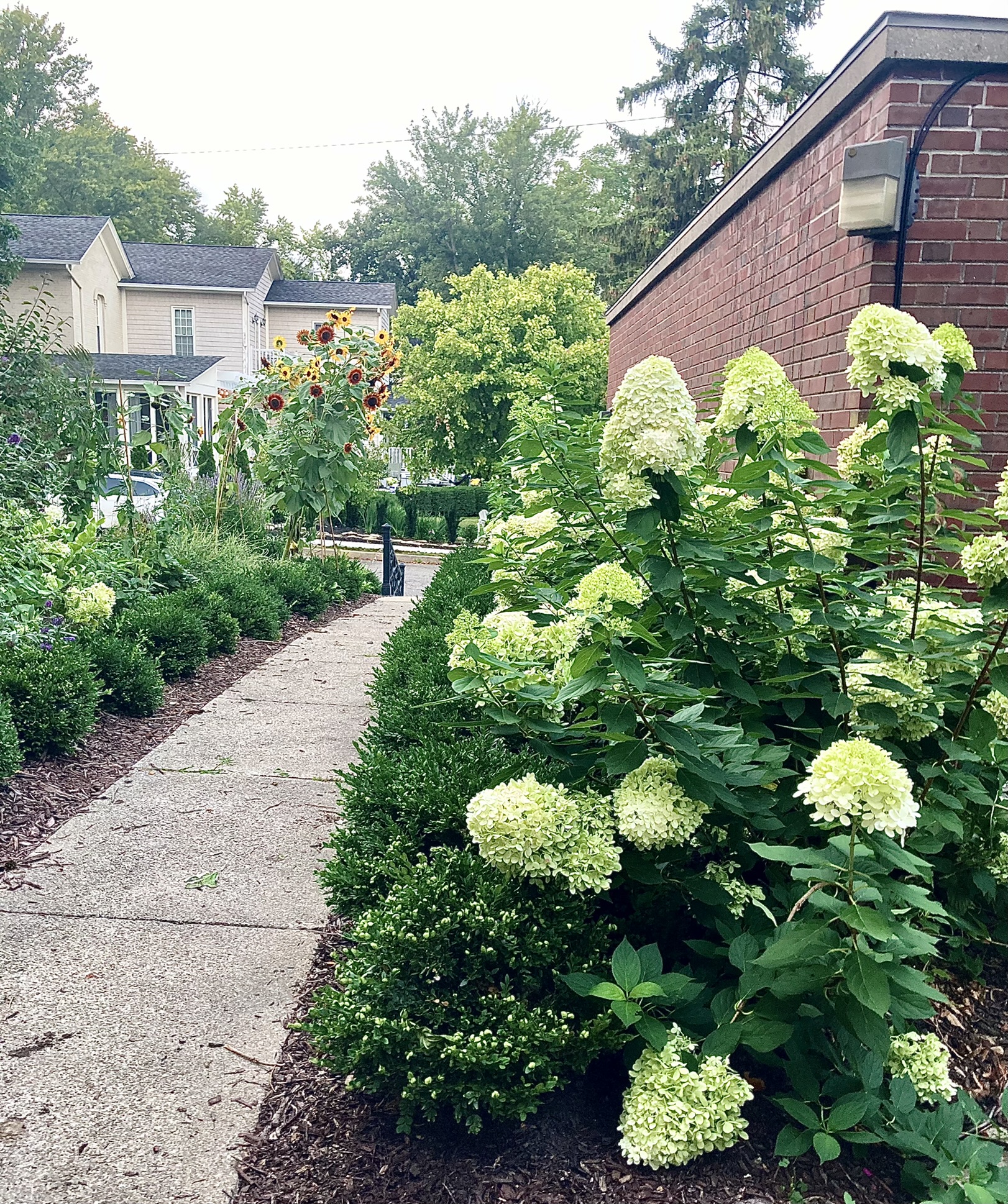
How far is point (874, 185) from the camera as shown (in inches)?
143

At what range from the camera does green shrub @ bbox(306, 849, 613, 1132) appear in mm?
2037

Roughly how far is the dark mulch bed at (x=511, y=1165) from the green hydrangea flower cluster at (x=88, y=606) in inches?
154

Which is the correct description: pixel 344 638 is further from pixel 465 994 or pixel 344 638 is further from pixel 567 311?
pixel 567 311

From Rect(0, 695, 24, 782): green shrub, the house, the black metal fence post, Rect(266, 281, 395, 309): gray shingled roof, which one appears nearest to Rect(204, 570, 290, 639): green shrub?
Rect(0, 695, 24, 782): green shrub

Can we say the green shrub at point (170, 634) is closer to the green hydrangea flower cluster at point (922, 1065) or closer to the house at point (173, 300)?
the green hydrangea flower cluster at point (922, 1065)

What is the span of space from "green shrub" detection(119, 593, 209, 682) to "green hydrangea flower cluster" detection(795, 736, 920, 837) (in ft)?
16.3

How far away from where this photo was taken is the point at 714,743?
2006 millimetres

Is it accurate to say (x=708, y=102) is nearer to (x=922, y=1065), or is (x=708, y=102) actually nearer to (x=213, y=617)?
(x=213, y=617)

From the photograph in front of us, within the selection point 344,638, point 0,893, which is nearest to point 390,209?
point 344,638

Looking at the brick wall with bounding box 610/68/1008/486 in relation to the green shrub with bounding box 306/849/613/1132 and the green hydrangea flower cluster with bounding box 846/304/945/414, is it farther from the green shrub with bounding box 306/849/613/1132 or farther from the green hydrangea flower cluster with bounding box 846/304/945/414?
the green shrub with bounding box 306/849/613/1132

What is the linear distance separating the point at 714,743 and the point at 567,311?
2753 cm

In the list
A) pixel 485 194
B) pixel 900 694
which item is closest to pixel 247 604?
pixel 900 694

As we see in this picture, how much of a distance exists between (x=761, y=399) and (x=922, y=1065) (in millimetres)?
1476

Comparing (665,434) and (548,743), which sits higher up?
(665,434)
